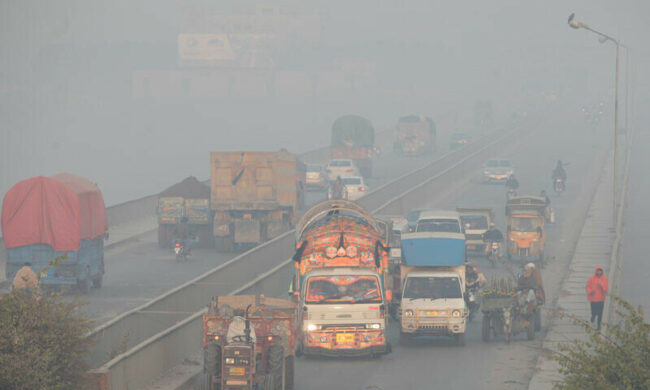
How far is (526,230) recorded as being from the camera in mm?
41688

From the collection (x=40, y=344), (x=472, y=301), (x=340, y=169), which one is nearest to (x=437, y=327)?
(x=472, y=301)

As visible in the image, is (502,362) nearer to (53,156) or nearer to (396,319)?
(396,319)

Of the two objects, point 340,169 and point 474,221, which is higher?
point 340,169

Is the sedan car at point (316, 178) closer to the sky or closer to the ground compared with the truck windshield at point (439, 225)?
closer to the sky

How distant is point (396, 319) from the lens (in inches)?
1113

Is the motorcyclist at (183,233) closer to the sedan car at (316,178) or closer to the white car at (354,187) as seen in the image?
the white car at (354,187)

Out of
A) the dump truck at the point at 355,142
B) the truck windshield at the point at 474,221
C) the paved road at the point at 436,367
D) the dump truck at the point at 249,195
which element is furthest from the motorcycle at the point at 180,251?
the dump truck at the point at 355,142

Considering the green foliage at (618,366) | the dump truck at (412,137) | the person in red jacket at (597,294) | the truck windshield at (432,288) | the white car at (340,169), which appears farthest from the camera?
the dump truck at (412,137)

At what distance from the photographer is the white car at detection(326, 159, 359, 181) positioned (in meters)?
→ 69.3

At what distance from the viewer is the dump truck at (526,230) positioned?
41.3 metres

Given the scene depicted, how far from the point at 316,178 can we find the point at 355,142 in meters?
12.2

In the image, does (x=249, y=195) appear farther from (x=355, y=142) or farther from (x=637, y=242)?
(x=355, y=142)

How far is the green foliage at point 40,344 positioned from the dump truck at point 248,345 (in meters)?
2.44

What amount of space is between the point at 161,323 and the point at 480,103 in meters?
123
